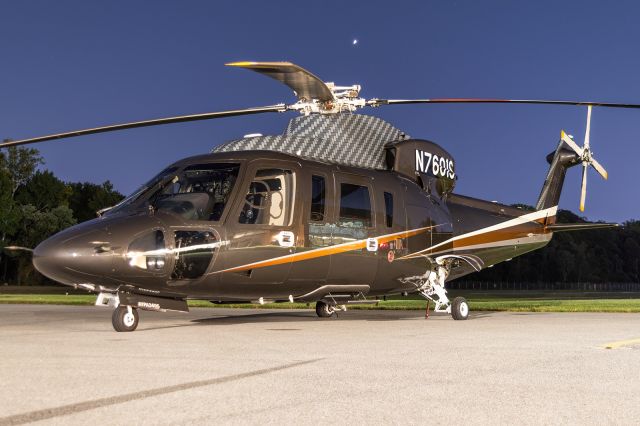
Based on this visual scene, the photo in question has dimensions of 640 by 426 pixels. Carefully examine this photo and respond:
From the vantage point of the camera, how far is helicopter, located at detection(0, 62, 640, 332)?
9359mm

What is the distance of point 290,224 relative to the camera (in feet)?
36.1

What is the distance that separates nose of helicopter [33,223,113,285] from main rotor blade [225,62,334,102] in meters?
3.18

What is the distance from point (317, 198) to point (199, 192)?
2.13 metres

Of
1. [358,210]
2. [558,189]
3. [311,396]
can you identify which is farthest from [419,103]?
[558,189]

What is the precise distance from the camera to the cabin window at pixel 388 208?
12.8 metres

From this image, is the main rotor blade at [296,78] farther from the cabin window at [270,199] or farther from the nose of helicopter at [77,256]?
the nose of helicopter at [77,256]

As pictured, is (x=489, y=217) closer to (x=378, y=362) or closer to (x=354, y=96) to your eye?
(x=354, y=96)

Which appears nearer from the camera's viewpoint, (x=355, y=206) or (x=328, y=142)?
(x=355, y=206)

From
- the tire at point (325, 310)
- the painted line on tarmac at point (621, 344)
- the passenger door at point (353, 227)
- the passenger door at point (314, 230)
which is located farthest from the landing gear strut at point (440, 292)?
the painted line on tarmac at point (621, 344)

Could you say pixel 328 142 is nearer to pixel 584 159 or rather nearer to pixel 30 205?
pixel 584 159

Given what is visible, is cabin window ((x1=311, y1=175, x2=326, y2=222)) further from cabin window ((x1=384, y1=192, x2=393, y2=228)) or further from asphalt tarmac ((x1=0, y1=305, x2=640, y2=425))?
asphalt tarmac ((x1=0, y1=305, x2=640, y2=425))

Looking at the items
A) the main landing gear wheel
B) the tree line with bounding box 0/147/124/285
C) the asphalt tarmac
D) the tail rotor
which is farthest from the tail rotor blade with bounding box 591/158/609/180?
the tree line with bounding box 0/147/124/285

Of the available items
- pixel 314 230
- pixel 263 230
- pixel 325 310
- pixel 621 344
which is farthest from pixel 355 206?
pixel 621 344

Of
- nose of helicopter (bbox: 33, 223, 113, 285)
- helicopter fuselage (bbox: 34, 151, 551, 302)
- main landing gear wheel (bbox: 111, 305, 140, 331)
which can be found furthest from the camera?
main landing gear wheel (bbox: 111, 305, 140, 331)
